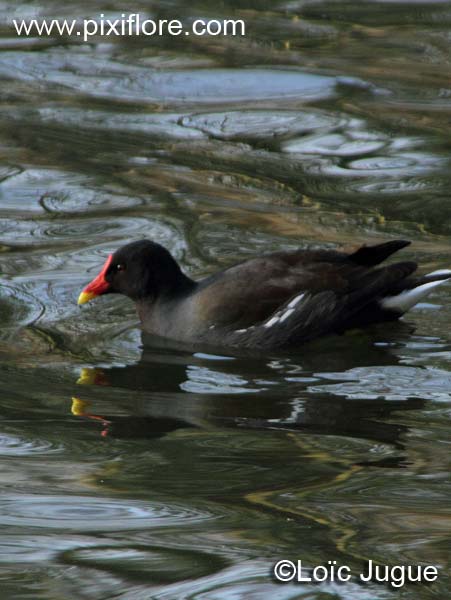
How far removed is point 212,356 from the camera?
6.64 meters

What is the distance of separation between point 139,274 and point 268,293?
701 mm

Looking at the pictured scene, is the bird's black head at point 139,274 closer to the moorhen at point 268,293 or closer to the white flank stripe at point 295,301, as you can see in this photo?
the moorhen at point 268,293

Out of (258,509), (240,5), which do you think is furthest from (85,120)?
(258,509)

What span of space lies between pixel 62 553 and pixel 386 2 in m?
9.85

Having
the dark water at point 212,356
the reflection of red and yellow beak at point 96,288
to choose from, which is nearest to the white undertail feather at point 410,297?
the dark water at point 212,356

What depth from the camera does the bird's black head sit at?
6.95 m

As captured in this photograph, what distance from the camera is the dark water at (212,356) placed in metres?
4.29

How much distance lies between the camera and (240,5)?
43.4 ft

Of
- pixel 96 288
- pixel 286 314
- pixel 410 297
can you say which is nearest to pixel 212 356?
pixel 286 314

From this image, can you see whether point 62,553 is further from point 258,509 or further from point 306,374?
point 306,374

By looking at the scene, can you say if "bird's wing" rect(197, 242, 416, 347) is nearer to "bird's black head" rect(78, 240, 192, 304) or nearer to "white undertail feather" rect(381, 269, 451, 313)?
"white undertail feather" rect(381, 269, 451, 313)

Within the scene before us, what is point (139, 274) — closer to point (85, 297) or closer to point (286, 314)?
point (85, 297)

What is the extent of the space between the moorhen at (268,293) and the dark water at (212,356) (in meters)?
0.14

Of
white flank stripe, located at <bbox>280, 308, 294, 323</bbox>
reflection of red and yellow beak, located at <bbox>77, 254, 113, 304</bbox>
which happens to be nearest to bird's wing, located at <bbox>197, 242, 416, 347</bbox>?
white flank stripe, located at <bbox>280, 308, 294, 323</bbox>
